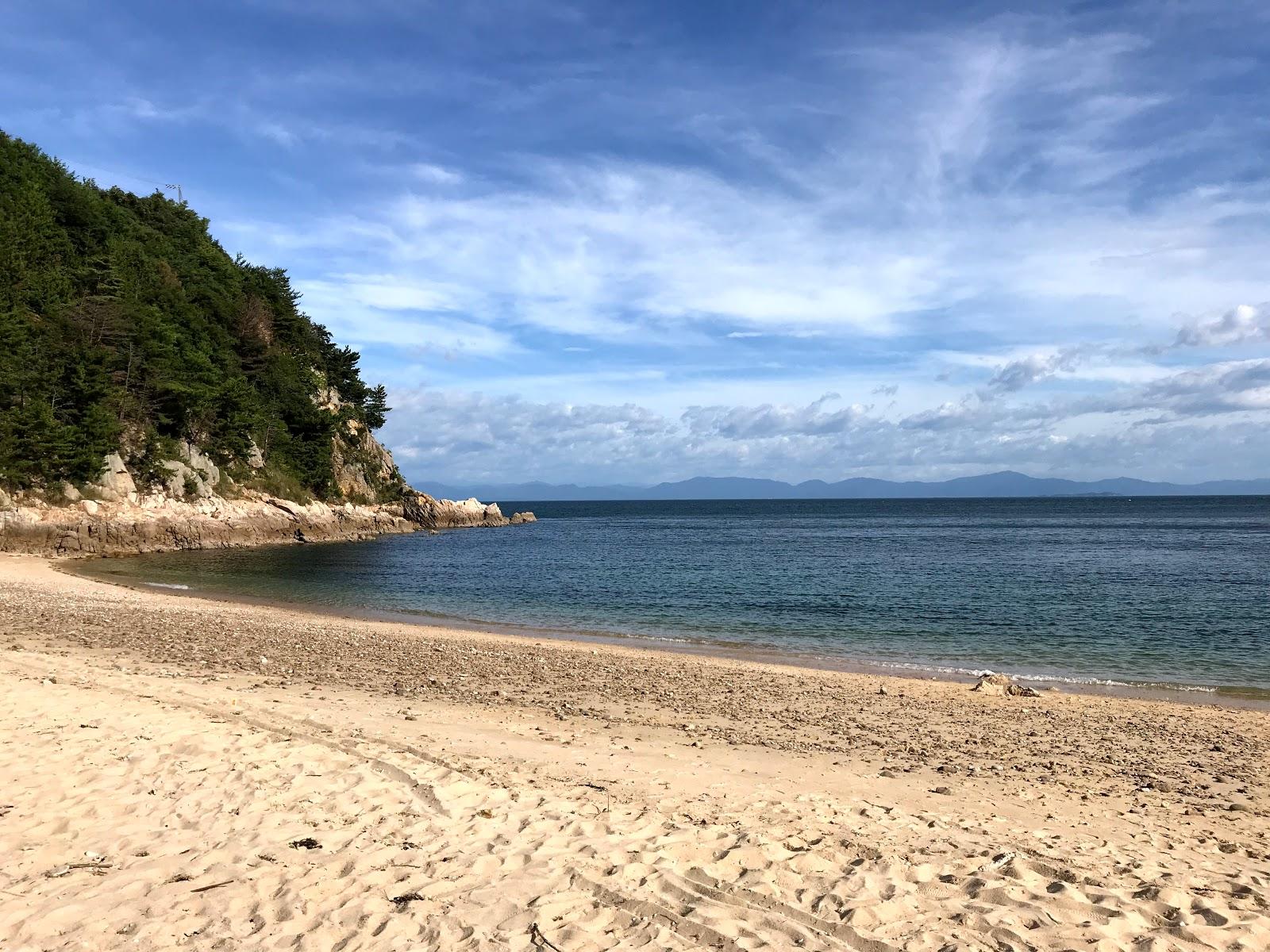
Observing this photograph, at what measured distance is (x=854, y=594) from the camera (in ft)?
118

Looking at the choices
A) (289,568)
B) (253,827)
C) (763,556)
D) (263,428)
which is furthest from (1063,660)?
(263,428)

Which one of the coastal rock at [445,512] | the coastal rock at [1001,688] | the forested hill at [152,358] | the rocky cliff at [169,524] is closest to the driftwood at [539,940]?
the coastal rock at [1001,688]

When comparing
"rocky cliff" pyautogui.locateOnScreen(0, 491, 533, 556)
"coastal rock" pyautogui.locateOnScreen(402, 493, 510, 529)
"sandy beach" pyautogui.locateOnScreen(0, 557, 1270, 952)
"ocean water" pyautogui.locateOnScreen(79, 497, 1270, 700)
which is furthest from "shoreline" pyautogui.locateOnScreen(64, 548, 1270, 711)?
"coastal rock" pyautogui.locateOnScreen(402, 493, 510, 529)

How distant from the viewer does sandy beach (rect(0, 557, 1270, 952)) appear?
5465 millimetres

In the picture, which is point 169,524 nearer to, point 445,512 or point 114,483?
point 114,483

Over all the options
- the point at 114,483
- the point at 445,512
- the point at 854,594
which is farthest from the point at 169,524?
the point at 445,512

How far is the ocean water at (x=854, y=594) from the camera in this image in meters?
22.9

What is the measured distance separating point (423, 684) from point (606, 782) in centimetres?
752

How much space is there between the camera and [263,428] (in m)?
70.2

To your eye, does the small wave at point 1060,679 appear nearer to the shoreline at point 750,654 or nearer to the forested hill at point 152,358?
the shoreline at point 750,654

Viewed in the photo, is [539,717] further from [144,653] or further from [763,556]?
[763,556]

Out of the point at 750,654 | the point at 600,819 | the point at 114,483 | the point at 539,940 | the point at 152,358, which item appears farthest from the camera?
the point at 152,358

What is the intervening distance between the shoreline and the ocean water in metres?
0.17

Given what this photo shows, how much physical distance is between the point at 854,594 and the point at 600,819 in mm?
30214
